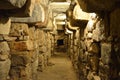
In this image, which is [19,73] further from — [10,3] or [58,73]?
[58,73]

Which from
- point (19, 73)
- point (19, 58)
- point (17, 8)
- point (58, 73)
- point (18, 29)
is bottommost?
point (58, 73)

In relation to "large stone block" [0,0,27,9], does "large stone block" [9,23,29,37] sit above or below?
below

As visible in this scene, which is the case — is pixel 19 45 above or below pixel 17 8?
below

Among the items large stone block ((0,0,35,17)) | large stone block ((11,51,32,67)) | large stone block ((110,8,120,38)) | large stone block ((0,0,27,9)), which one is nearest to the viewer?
large stone block ((0,0,27,9))

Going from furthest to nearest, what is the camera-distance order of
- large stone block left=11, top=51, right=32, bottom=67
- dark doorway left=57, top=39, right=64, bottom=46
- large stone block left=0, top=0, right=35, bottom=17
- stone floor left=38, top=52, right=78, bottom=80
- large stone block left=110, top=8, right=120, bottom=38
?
1. dark doorway left=57, top=39, right=64, bottom=46
2. stone floor left=38, top=52, right=78, bottom=80
3. large stone block left=11, top=51, right=32, bottom=67
4. large stone block left=110, top=8, right=120, bottom=38
5. large stone block left=0, top=0, right=35, bottom=17

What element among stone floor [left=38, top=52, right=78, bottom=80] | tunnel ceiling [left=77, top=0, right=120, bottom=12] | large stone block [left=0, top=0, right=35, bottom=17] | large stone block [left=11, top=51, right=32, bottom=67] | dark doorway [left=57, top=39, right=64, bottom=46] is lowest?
dark doorway [left=57, top=39, right=64, bottom=46]

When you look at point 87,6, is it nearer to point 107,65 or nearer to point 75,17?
point 107,65

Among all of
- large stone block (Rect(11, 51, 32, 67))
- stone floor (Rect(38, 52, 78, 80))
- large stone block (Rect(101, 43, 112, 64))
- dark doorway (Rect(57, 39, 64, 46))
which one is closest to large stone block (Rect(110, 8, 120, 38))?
large stone block (Rect(101, 43, 112, 64))

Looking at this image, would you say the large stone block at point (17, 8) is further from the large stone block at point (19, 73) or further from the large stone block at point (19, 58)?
the large stone block at point (19, 73)

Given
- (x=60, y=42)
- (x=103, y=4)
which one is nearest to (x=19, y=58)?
(x=103, y=4)

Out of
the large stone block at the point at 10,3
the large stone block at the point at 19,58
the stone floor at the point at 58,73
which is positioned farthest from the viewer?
the stone floor at the point at 58,73

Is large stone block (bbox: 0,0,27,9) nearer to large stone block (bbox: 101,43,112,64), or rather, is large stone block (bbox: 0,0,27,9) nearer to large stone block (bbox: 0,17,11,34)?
large stone block (bbox: 0,17,11,34)

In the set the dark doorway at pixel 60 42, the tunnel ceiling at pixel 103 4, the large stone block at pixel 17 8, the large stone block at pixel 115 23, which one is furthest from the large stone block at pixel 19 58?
the dark doorway at pixel 60 42

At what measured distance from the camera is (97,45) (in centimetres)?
340
